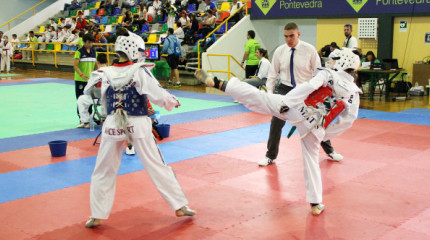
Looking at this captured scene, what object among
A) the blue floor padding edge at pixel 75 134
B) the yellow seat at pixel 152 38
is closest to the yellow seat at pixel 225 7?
the yellow seat at pixel 152 38

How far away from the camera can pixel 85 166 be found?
24.4 feet

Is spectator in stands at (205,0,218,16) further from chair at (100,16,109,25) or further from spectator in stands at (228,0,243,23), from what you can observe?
chair at (100,16,109,25)

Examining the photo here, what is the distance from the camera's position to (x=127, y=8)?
2592 cm

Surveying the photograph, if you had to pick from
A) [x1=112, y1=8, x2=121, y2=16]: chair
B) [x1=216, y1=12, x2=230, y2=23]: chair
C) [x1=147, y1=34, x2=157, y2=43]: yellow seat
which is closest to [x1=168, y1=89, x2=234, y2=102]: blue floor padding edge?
[x1=216, y1=12, x2=230, y2=23]: chair

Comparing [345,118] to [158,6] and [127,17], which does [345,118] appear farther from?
[127,17]

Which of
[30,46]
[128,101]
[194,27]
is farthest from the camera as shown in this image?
[30,46]

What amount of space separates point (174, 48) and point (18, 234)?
42.8 ft

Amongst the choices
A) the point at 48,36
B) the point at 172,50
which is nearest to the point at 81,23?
the point at 48,36

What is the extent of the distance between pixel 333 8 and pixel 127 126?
1350 centimetres

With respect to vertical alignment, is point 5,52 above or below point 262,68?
above

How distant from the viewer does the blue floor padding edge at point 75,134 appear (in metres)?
9.02

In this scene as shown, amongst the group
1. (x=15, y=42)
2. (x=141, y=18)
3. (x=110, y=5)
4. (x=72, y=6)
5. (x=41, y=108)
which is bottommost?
(x=41, y=108)

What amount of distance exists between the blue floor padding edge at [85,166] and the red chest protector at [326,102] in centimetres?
313

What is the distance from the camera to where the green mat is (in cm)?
1066
